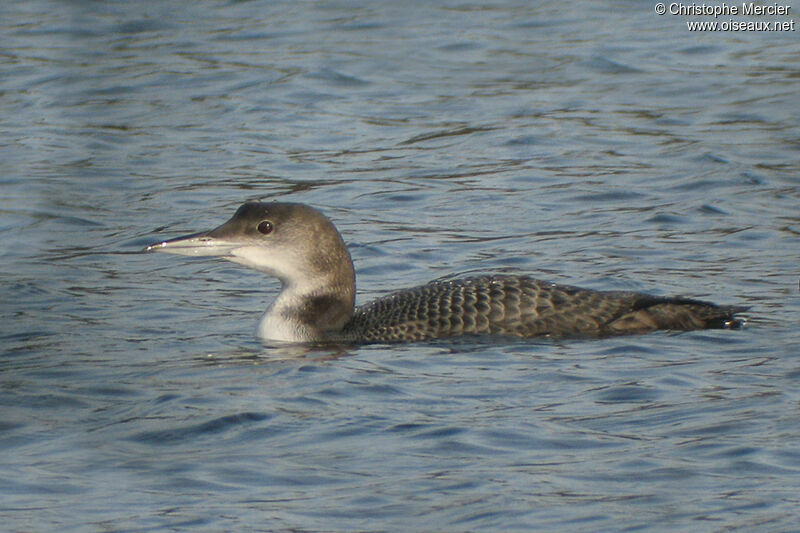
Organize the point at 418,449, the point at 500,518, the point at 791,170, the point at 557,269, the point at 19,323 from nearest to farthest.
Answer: the point at 500,518
the point at 418,449
the point at 19,323
the point at 557,269
the point at 791,170

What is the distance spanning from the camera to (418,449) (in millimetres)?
5258

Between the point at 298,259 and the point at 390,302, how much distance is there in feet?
1.73

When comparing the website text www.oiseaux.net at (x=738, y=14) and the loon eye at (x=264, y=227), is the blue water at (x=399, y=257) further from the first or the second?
the loon eye at (x=264, y=227)

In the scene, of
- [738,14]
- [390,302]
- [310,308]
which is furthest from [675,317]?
[738,14]

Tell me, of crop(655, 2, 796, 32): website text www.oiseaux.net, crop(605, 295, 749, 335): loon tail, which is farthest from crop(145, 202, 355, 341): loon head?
crop(655, 2, 796, 32): website text www.oiseaux.net

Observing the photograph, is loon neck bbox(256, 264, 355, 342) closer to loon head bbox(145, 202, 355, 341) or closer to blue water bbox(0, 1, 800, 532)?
loon head bbox(145, 202, 355, 341)

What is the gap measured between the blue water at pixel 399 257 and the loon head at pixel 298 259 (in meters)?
0.32

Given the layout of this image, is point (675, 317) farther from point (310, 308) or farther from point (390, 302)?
point (310, 308)

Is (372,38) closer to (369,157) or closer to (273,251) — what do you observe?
(369,157)

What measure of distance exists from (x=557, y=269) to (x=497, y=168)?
2.56 meters

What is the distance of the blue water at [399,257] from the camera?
4.54 metres

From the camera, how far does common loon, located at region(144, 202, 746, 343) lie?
24.2 ft

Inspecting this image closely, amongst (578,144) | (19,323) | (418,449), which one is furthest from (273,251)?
(578,144)

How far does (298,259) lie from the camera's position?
25.6 feet
